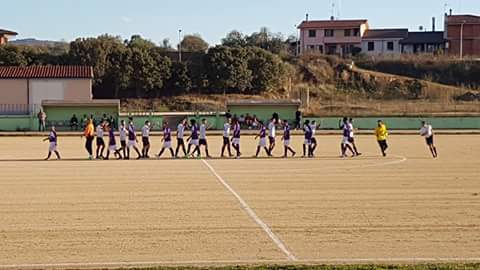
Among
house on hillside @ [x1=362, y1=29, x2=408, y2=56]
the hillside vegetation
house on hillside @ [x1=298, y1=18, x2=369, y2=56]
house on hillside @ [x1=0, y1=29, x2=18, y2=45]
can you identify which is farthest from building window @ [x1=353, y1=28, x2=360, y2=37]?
house on hillside @ [x1=0, y1=29, x2=18, y2=45]

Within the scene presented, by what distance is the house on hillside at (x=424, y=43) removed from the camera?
112 m

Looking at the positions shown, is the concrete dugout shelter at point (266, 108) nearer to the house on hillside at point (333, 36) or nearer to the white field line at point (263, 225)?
the white field line at point (263, 225)

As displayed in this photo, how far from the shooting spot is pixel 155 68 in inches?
3187

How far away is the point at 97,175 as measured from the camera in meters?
24.3

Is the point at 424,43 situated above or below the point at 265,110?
above

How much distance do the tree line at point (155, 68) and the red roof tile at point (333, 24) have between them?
27.0 metres

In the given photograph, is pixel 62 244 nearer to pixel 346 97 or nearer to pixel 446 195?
pixel 446 195

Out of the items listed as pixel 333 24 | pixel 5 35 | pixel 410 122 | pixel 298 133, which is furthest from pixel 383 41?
pixel 298 133

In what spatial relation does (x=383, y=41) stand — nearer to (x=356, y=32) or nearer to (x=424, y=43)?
(x=356, y=32)

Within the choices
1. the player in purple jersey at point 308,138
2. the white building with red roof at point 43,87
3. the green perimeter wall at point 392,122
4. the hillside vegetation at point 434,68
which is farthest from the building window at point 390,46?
the player in purple jersey at point 308,138

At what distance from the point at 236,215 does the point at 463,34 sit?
99.4 m

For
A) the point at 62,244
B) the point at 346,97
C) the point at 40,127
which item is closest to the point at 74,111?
the point at 40,127

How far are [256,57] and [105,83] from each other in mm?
16166

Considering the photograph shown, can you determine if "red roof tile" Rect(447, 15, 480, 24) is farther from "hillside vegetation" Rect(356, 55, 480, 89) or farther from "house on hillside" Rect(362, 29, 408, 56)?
"hillside vegetation" Rect(356, 55, 480, 89)
